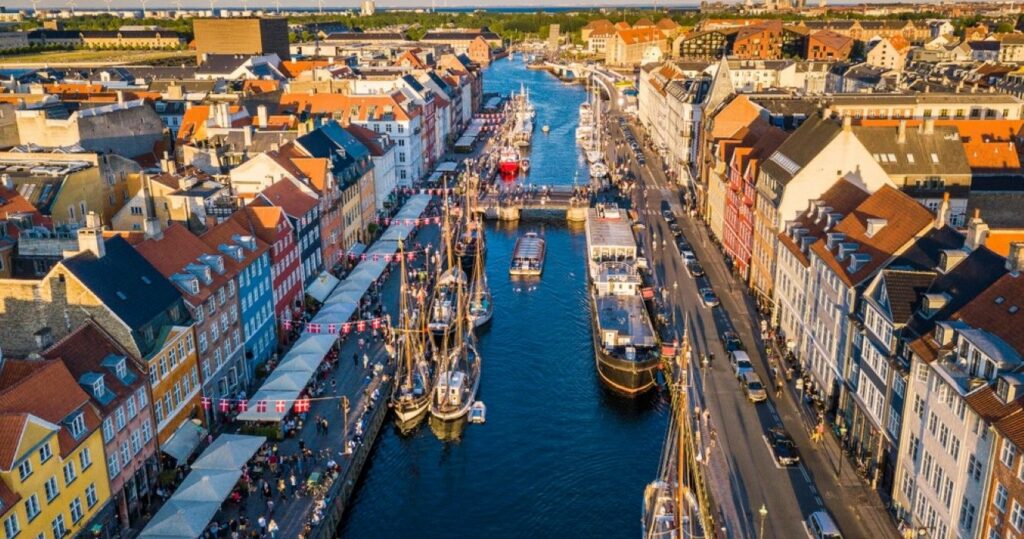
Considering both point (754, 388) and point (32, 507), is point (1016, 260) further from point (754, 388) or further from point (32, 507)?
point (32, 507)

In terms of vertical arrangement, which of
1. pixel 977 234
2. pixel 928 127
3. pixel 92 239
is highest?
pixel 928 127

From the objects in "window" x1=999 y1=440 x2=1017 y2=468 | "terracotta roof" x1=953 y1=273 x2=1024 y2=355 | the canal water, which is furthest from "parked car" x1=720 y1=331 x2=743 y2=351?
"window" x1=999 y1=440 x2=1017 y2=468

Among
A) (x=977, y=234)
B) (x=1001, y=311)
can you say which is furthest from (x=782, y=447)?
(x=977, y=234)

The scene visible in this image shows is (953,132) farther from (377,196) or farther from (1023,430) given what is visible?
(377,196)

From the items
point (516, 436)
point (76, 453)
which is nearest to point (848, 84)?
point (516, 436)

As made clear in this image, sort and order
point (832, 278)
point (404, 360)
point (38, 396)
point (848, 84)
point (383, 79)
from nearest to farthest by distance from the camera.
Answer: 1. point (38, 396)
2. point (832, 278)
3. point (404, 360)
4. point (383, 79)
5. point (848, 84)

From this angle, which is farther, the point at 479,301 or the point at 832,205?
the point at 479,301
